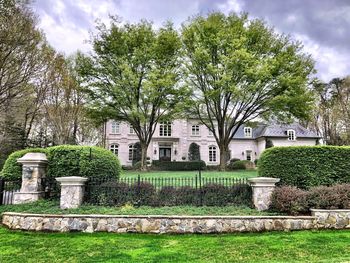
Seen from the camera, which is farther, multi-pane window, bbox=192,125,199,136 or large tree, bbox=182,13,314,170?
multi-pane window, bbox=192,125,199,136

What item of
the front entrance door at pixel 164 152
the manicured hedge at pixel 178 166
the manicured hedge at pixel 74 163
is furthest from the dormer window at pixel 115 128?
the manicured hedge at pixel 74 163

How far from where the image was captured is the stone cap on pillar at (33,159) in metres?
8.75

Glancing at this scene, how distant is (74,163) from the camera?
8.96 m

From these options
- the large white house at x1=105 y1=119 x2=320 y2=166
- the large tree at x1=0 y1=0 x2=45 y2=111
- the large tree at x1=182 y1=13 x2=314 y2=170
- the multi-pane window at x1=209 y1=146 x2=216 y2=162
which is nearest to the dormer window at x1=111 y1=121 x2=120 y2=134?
the large white house at x1=105 y1=119 x2=320 y2=166

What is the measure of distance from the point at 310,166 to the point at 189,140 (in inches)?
1023

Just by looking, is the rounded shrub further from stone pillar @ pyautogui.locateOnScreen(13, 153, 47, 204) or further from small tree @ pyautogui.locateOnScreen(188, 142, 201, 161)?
small tree @ pyautogui.locateOnScreen(188, 142, 201, 161)

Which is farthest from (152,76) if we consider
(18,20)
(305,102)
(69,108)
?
(305,102)

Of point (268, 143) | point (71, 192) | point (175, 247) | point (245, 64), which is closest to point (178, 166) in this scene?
point (268, 143)

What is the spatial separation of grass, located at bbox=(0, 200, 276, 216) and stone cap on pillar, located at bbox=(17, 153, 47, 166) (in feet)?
4.57

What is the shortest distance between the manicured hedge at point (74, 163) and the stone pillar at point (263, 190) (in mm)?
5116

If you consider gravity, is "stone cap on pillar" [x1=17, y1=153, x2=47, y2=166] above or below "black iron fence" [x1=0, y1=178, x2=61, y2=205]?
above

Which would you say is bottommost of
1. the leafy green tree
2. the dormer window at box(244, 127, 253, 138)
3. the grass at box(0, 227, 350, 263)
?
the grass at box(0, 227, 350, 263)

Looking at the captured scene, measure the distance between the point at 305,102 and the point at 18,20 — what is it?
20.1m

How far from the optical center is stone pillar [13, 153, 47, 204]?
859 cm
